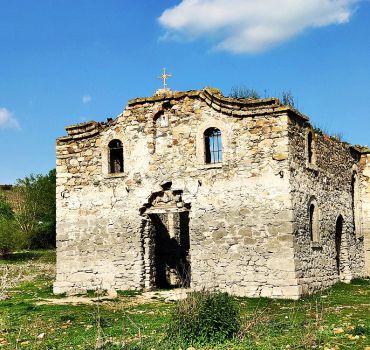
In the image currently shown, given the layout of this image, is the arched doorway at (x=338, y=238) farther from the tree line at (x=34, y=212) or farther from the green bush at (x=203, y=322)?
the tree line at (x=34, y=212)

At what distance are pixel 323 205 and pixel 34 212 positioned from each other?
24.1 m

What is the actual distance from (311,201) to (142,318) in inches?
292

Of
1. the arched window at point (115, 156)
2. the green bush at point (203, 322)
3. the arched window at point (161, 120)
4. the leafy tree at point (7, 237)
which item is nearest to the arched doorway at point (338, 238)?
the arched window at point (161, 120)

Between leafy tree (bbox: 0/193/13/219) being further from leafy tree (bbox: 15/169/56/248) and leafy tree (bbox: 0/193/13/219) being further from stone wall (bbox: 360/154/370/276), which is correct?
stone wall (bbox: 360/154/370/276)

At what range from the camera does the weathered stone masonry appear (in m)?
16.0

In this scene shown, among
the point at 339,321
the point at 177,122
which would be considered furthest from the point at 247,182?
the point at 339,321

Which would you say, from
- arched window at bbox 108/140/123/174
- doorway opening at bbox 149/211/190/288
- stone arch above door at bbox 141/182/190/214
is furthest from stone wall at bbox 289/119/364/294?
arched window at bbox 108/140/123/174

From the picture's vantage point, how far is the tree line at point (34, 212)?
35.8 meters

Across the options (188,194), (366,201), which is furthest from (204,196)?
(366,201)

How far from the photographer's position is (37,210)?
37.9 metres

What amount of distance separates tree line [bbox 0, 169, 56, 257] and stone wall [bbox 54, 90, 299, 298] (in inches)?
633

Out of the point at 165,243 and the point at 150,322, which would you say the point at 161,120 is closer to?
the point at 165,243

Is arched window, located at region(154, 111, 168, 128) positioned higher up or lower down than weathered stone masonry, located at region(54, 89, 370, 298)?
higher up

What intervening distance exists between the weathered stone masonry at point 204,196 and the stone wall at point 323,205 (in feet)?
0.21
